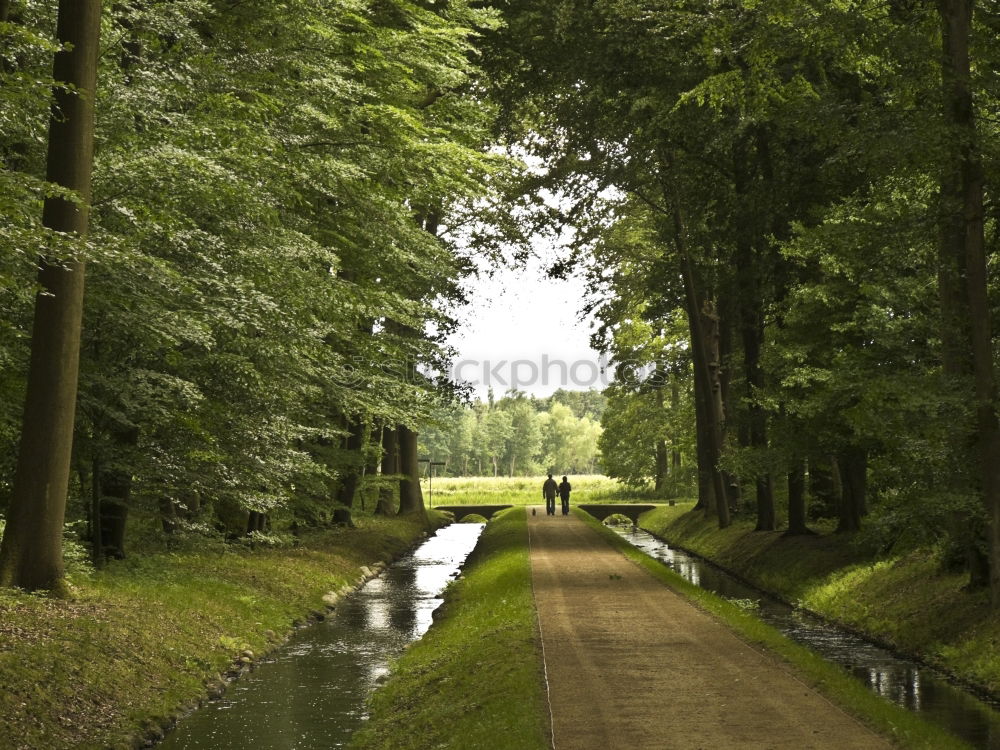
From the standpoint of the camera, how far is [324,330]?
67.2 ft

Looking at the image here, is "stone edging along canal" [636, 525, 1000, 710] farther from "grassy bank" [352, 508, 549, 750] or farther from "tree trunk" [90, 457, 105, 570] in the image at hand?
"tree trunk" [90, 457, 105, 570]

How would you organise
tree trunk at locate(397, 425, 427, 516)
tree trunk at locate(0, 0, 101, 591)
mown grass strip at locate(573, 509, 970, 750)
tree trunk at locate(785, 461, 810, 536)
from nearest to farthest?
mown grass strip at locate(573, 509, 970, 750) → tree trunk at locate(0, 0, 101, 591) → tree trunk at locate(785, 461, 810, 536) → tree trunk at locate(397, 425, 427, 516)

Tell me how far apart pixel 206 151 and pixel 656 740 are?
1134cm

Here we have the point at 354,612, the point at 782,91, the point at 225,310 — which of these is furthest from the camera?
the point at 354,612

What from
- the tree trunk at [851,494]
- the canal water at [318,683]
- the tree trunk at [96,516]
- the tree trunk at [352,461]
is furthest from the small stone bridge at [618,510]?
the tree trunk at [96,516]

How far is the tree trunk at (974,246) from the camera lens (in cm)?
1570

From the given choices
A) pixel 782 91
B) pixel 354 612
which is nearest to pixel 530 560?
pixel 354 612

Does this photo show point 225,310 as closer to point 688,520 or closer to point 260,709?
point 260,709

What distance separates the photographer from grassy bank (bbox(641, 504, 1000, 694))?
15961mm

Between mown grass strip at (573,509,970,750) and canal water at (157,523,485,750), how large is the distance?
509 centimetres

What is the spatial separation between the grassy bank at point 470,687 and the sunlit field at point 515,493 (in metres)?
46.7

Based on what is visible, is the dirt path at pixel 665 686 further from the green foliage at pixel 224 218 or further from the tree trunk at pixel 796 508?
the tree trunk at pixel 796 508

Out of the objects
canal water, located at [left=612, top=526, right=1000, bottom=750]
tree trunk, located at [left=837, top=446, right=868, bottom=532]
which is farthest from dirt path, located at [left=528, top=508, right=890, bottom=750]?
tree trunk, located at [left=837, top=446, right=868, bottom=532]

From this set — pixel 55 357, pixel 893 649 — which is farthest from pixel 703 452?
pixel 55 357
